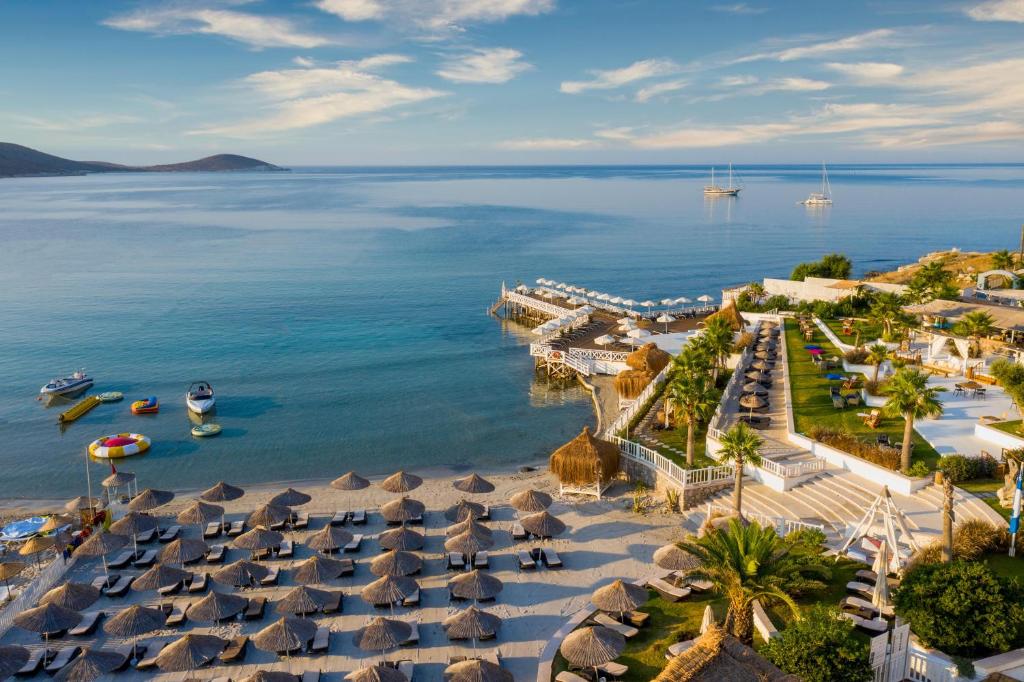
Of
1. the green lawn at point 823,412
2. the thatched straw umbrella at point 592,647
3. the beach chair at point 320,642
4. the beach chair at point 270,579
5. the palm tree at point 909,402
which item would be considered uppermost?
the palm tree at point 909,402

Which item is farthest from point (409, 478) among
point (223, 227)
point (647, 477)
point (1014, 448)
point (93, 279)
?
point (223, 227)

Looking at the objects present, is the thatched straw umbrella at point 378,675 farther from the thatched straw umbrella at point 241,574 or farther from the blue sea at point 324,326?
the blue sea at point 324,326

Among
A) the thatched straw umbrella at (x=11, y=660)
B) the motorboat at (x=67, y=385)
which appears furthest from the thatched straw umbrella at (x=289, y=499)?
the motorboat at (x=67, y=385)

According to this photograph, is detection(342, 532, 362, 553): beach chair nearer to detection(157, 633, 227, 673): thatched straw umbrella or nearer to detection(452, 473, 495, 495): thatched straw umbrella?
detection(452, 473, 495, 495): thatched straw umbrella

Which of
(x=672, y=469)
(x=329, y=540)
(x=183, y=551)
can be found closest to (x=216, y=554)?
(x=183, y=551)

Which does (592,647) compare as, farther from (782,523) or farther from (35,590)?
(35,590)

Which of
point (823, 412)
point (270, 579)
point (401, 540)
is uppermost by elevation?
point (823, 412)

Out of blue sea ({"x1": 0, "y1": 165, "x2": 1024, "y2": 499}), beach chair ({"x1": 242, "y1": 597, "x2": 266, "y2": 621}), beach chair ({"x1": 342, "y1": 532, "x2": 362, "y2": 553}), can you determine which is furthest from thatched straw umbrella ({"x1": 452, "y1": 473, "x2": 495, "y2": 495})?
beach chair ({"x1": 242, "y1": 597, "x2": 266, "y2": 621})
